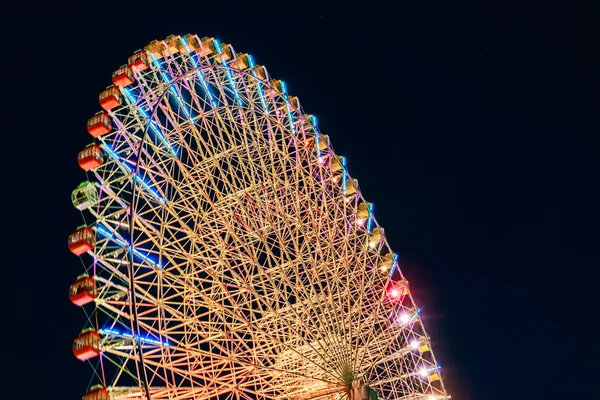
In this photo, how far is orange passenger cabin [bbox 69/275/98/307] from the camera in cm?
1476

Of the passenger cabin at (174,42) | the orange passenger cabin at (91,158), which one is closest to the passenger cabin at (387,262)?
the passenger cabin at (174,42)

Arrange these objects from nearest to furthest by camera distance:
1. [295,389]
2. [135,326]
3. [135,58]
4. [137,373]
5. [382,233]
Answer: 1. [135,326]
2. [137,373]
3. [135,58]
4. [295,389]
5. [382,233]

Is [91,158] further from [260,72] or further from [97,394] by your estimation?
[260,72]

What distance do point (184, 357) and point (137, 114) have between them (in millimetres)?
7365

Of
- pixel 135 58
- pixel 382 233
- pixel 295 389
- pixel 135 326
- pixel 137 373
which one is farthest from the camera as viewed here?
pixel 382 233

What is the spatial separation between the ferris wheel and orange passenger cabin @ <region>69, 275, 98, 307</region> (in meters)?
0.03

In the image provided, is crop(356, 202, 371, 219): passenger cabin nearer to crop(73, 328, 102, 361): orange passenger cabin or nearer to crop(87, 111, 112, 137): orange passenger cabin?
crop(87, 111, 112, 137): orange passenger cabin

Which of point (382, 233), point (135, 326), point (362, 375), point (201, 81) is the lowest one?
point (362, 375)

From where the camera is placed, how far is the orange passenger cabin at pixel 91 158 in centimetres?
1667

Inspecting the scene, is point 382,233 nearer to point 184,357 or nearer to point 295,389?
point 295,389

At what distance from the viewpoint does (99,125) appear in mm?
16984

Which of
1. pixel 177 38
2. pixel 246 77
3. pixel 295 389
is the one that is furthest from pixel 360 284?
pixel 177 38

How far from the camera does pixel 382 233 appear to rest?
23.1 m

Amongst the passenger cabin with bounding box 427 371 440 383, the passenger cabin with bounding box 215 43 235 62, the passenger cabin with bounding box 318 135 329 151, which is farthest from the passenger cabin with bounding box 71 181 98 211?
the passenger cabin with bounding box 427 371 440 383
